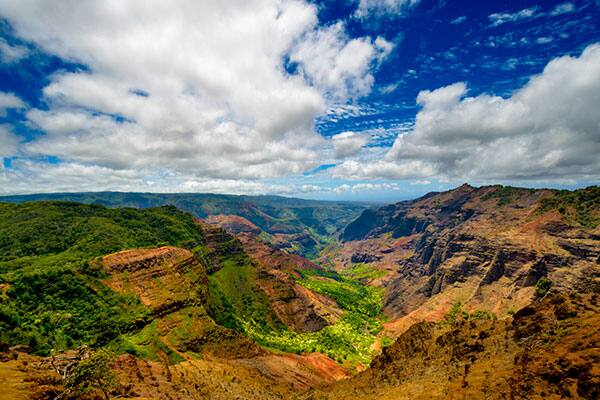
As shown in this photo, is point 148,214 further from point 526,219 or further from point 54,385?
point 526,219

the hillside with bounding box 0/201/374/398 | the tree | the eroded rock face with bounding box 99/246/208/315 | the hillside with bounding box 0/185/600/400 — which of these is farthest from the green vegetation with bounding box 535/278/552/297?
the tree

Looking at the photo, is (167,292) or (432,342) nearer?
(432,342)

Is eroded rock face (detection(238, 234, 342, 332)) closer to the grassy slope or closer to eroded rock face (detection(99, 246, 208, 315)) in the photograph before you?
the grassy slope

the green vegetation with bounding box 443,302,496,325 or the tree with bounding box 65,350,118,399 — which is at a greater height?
the tree with bounding box 65,350,118,399

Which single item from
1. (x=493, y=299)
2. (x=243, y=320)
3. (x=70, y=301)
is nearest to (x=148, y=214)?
(x=243, y=320)

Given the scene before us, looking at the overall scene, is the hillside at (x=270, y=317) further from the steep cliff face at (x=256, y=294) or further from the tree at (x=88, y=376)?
the tree at (x=88, y=376)
